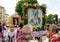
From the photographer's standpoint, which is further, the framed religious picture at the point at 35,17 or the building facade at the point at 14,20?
the building facade at the point at 14,20

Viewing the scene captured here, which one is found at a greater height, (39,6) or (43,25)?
(39,6)

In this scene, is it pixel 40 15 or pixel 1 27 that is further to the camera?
pixel 40 15

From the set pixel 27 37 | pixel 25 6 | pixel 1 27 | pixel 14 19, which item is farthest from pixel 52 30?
pixel 14 19

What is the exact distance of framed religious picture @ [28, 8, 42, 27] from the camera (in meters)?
20.0

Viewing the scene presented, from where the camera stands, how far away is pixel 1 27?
16.5m

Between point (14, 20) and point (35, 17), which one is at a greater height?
point (35, 17)

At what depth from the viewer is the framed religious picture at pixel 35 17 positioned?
65.6ft

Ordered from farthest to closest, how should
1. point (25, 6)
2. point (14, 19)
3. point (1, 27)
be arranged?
point (14, 19) < point (25, 6) < point (1, 27)

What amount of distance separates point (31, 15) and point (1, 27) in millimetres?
4061

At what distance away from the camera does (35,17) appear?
20.4 meters

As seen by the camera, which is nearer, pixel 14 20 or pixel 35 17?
pixel 35 17

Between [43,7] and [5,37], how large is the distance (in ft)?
15.3

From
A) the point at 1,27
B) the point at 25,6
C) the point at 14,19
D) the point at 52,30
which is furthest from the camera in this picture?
the point at 14,19

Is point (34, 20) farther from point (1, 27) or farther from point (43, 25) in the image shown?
point (1, 27)
